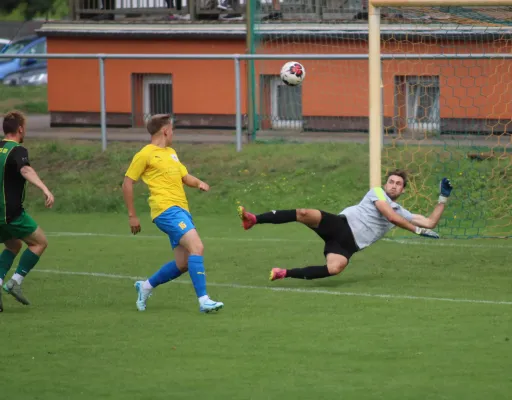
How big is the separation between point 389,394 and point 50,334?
3016 mm

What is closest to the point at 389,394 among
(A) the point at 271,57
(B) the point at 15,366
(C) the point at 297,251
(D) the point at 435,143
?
(B) the point at 15,366

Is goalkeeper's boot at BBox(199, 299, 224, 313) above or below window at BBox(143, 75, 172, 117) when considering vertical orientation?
below

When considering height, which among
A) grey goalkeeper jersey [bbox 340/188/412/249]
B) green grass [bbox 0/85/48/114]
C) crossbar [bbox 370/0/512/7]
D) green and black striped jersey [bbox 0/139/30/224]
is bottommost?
green grass [bbox 0/85/48/114]

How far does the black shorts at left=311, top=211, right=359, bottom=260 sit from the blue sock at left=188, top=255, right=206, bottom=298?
1.84m

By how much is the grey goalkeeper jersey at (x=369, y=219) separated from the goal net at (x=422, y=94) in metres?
2.87

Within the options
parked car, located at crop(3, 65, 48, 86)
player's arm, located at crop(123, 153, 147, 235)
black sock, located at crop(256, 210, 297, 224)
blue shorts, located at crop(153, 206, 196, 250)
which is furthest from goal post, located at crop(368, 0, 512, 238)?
parked car, located at crop(3, 65, 48, 86)

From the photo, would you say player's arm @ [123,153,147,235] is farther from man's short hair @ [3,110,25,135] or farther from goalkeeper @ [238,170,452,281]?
goalkeeper @ [238,170,452,281]

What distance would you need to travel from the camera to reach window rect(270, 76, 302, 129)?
65.5ft

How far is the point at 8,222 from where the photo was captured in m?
9.91

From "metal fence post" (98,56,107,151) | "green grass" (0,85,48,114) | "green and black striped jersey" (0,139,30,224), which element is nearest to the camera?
"green and black striped jersey" (0,139,30,224)

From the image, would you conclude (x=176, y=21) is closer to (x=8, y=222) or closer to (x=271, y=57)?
(x=271, y=57)

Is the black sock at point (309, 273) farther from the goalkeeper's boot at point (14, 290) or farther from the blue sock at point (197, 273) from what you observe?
the goalkeeper's boot at point (14, 290)

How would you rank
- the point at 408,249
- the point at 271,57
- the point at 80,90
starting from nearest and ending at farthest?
the point at 408,249 < the point at 271,57 < the point at 80,90

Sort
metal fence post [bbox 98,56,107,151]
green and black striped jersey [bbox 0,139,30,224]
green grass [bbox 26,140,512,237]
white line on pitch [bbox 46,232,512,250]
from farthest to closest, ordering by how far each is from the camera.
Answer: metal fence post [bbox 98,56,107,151], green grass [bbox 26,140,512,237], white line on pitch [bbox 46,232,512,250], green and black striped jersey [bbox 0,139,30,224]
